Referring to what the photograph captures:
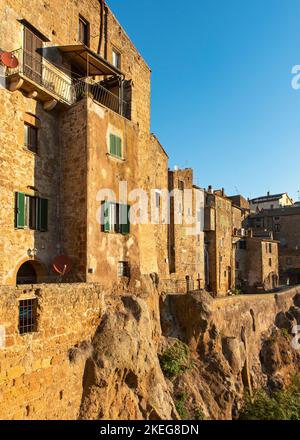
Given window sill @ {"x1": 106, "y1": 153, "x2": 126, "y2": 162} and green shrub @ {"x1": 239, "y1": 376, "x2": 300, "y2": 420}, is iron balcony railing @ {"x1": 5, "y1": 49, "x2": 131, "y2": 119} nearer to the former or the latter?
window sill @ {"x1": 106, "y1": 153, "x2": 126, "y2": 162}

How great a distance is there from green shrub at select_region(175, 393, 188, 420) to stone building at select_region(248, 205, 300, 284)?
43.6m

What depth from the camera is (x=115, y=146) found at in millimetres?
19297

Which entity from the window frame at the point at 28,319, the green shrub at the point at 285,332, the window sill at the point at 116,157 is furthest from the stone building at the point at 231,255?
the window frame at the point at 28,319

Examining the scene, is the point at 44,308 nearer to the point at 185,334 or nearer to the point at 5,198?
the point at 5,198

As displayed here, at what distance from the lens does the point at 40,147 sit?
57.1 feet

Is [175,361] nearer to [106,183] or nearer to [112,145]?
[106,183]

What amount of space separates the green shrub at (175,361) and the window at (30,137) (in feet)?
41.2

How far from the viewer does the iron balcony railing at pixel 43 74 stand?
16344 mm

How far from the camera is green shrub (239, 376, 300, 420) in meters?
21.0

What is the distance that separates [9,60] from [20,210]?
20.6 feet

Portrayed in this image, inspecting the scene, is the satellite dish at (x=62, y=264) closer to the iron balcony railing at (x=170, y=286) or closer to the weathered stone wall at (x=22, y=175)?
the weathered stone wall at (x=22, y=175)

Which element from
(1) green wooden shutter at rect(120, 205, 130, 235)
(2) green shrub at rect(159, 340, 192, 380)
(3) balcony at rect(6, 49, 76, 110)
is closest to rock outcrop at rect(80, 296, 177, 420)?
(2) green shrub at rect(159, 340, 192, 380)

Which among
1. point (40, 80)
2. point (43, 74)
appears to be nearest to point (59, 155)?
point (40, 80)

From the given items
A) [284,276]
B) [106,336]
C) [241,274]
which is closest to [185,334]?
[106,336]
